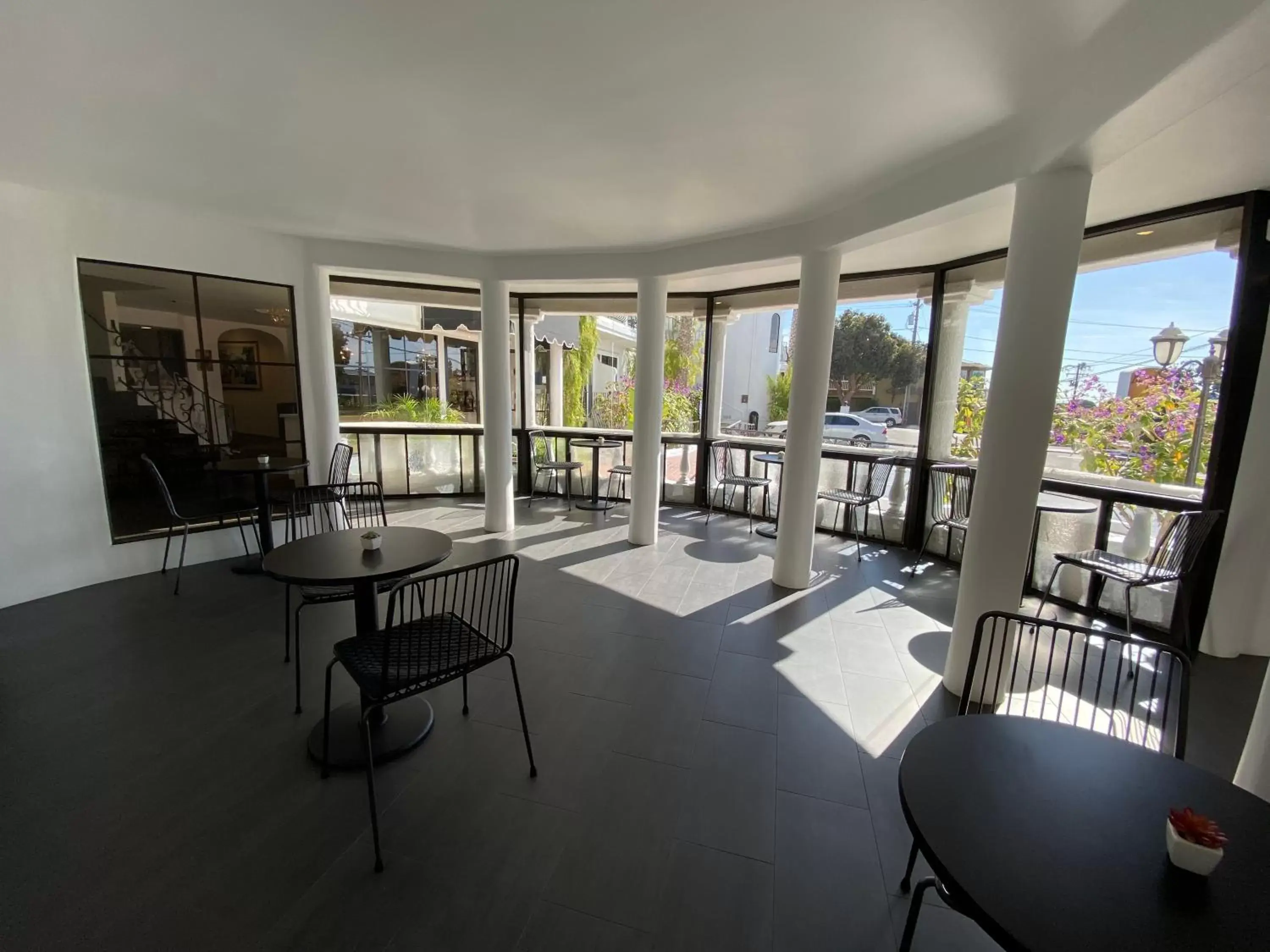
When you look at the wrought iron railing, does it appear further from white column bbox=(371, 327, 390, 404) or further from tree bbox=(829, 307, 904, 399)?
tree bbox=(829, 307, 904, 399)

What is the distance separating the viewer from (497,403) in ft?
17.0

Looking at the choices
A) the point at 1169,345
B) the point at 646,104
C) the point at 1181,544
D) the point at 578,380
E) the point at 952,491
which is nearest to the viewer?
the point at 646,104

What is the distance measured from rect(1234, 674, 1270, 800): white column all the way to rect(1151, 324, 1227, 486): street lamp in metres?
2.60

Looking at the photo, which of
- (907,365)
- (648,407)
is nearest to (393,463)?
(648,407)

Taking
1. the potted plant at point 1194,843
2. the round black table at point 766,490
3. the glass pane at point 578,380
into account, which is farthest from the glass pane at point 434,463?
the potted plant at point 1194,843

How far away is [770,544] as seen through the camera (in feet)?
17.1

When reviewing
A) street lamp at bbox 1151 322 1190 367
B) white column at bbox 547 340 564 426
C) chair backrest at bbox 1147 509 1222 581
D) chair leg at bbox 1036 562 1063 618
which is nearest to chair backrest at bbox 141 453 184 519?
white column at bbox 547 340 564 426

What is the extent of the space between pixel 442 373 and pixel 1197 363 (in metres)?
8.13

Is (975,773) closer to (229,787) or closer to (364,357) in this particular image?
(229,787)

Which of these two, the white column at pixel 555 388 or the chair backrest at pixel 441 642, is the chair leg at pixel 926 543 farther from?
the white column at pixel 555 388

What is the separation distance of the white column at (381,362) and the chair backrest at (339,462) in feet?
8.45

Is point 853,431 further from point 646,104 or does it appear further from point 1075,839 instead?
point 1075,839

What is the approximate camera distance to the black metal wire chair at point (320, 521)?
2.41 metres

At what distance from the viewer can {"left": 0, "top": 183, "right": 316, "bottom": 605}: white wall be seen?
332 cm
